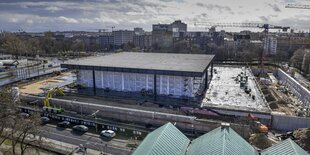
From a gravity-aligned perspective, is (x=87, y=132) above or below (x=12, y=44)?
below

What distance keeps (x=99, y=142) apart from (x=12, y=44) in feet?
361

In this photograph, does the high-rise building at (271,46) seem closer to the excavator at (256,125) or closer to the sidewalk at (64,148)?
the excavator at (256,125)

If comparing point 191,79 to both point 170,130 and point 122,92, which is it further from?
point 170,130

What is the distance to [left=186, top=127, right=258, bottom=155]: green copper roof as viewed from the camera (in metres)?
16.5

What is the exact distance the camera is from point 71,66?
58.8 metres

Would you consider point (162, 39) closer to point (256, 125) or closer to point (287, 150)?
point (256, 125)

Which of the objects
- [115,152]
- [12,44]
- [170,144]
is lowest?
[115,152]

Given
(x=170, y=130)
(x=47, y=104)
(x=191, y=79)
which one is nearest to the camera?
(x=170, y=130)

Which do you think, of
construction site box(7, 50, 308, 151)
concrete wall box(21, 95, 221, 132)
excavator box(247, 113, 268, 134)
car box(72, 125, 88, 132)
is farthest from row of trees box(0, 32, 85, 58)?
excavator box(247, 113, 268, 134)

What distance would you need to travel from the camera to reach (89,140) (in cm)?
3519

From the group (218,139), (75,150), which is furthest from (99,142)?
(218,139)

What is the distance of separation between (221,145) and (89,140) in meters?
24.1

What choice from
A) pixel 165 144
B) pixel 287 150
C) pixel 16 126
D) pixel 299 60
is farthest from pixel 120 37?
pixel 287 150

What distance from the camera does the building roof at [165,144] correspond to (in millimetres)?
17547
